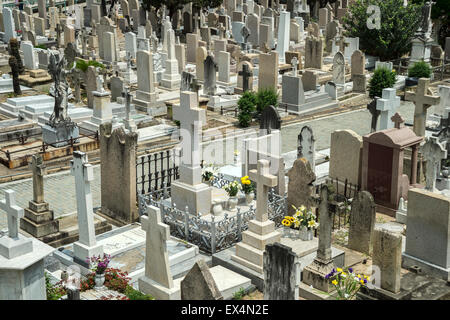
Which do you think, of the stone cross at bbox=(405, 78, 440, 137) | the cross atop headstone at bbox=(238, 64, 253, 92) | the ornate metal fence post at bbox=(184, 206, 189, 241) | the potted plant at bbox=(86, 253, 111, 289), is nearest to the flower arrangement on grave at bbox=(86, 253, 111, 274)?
the potted plant at bbox=(86, 253, 111, 289)

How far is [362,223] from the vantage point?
12188mm

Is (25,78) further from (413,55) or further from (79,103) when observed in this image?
(413,55)

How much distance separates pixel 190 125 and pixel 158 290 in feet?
12.3

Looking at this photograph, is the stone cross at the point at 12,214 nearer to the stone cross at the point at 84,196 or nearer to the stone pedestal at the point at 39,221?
the stone cross at the point at 84,196

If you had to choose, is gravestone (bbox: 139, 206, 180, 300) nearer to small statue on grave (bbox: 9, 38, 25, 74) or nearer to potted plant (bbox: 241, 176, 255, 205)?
potted plant (bbox: 241, 176, 255, 205)

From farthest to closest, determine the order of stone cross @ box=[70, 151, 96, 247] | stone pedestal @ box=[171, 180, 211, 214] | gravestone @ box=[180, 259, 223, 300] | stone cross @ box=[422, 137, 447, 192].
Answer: stone pedestal @ box=[171, 180, 211, 214] < stone cross @ box=[422, 137, 447, 192] < stone cross @ box=[70, 151, 96, 247] < gravestone @ box=[180, 259, 223, 300]

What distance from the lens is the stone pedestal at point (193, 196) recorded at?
1290 cm

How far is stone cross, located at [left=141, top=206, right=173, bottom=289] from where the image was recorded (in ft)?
32.7

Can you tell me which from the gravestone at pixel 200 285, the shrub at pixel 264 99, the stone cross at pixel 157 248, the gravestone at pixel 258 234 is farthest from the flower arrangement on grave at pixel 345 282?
the shrub at pixel 264 99

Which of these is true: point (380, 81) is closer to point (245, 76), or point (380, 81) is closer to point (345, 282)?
point (245, 76)

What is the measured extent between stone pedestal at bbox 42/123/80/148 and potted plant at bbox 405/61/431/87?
559 inches

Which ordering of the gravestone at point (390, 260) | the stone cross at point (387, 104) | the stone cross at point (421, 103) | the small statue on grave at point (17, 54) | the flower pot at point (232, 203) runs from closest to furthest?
the gravestone at point (390, 260), the flower pot at point (232, 203), the stone cross at point (387, 104), the stone cross at point (421, 103), the small statue on grave at point (17, 54)

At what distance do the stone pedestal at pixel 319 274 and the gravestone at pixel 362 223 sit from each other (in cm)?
175
